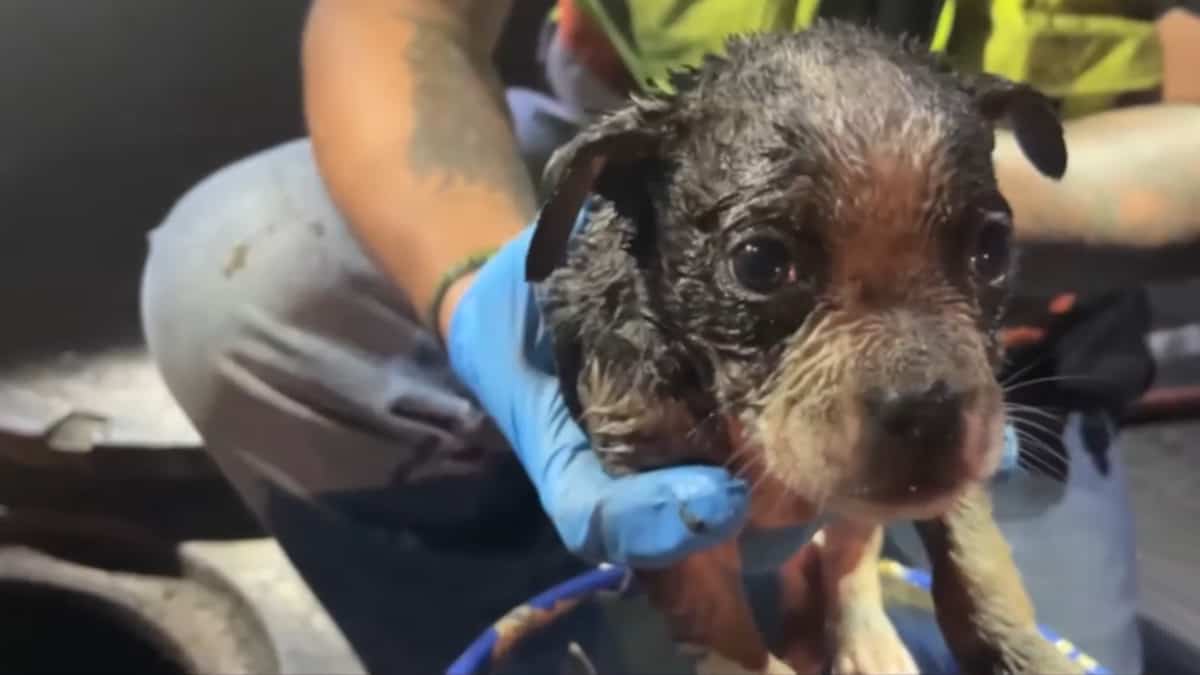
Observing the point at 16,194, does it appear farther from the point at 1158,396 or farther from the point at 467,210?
the point at 1158,396

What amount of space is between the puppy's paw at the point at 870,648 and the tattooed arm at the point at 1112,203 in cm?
29

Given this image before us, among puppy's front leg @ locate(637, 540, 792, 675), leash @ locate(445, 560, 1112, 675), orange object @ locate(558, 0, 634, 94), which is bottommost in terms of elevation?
leash @ locate(445, 560, 1112, 675)

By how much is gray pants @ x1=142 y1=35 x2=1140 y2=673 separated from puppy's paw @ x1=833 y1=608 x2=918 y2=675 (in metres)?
0.29

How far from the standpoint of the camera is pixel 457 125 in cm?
114

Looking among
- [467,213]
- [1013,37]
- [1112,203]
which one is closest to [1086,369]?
[1112,203]

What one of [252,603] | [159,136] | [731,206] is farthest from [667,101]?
[159,136]

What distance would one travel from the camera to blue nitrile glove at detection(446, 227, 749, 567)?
751mm

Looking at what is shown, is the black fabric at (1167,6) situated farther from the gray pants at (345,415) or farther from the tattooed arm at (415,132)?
the tattooed arm at (415,132)

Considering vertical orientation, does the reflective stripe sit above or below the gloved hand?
above

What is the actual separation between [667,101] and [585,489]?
224mm

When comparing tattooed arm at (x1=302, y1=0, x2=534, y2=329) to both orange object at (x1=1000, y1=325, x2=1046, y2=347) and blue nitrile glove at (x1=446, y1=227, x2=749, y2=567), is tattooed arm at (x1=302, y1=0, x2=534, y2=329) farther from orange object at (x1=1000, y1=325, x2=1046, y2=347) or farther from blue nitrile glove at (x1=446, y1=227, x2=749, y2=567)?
orange object at (x1=1000, y1=325, x2=1046, y2=347)

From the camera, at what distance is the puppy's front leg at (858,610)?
0.97 metres

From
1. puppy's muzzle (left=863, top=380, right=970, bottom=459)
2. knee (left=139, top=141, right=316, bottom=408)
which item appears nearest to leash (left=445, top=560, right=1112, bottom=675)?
puppy's muzzle (left=863, top=380, right=970, bottom=459)

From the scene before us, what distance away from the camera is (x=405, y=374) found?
124 centimetres
